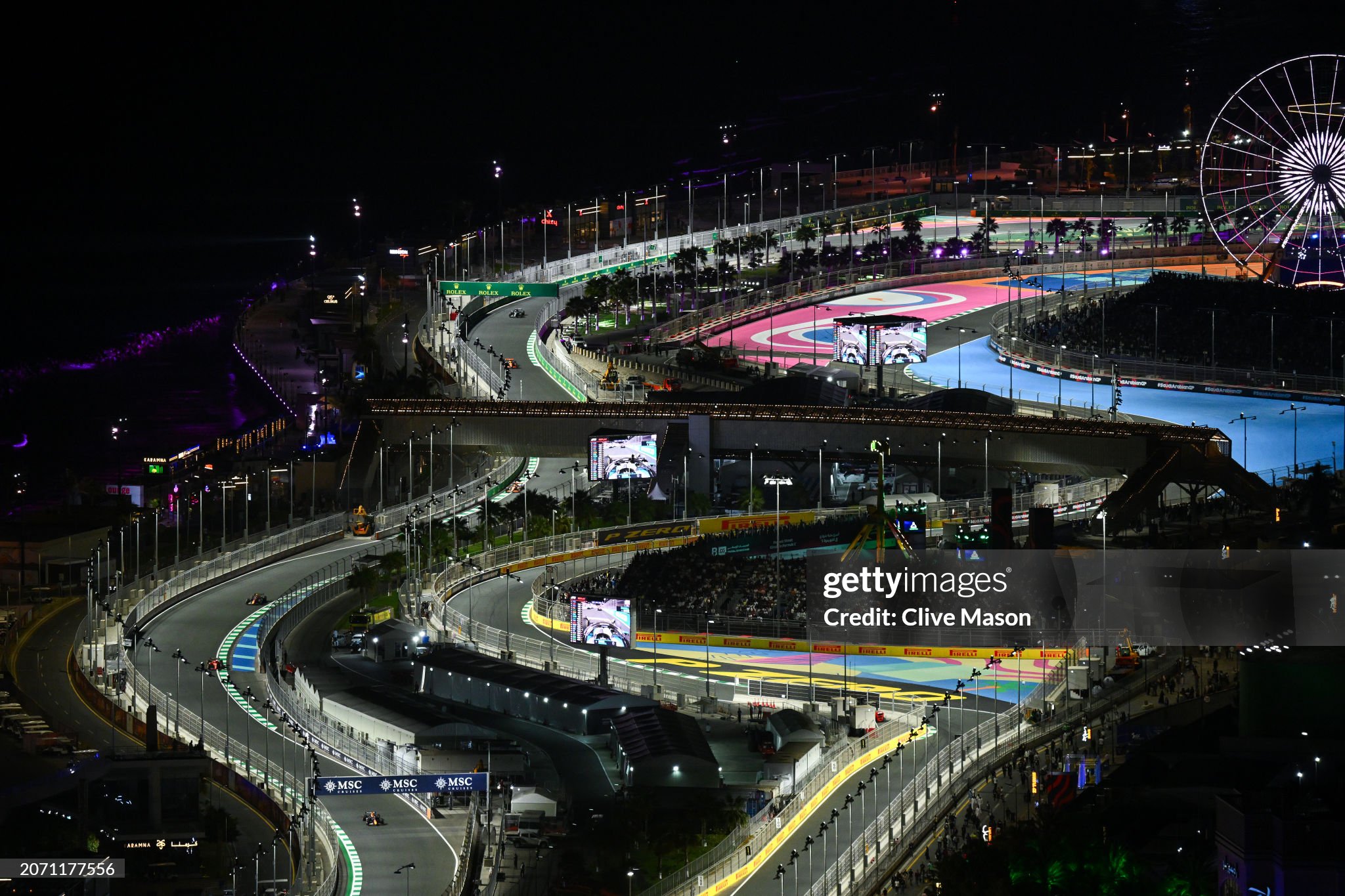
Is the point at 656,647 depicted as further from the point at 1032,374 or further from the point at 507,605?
the point at 1032,374

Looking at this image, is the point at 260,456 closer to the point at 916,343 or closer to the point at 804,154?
the point at 916,343

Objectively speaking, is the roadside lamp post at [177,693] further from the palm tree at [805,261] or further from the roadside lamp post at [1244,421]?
the palm tree at [805,261]

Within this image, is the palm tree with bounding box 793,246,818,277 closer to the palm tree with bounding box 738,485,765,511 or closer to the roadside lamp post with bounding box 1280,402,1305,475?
the roadside lamp post with bounding box 1280,402,1305,475

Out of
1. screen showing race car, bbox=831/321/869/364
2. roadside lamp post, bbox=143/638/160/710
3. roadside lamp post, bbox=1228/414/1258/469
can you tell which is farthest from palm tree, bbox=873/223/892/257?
roadside lamp post, bbox=143/638/160/710

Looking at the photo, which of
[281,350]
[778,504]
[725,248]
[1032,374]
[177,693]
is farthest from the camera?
[281,350]

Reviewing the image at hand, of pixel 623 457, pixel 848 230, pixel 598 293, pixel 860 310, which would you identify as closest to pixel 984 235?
pixel 848 230

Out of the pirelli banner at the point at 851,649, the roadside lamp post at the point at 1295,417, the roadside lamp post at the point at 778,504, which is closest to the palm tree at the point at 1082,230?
the roadside lamp post at the point at 1295,417
